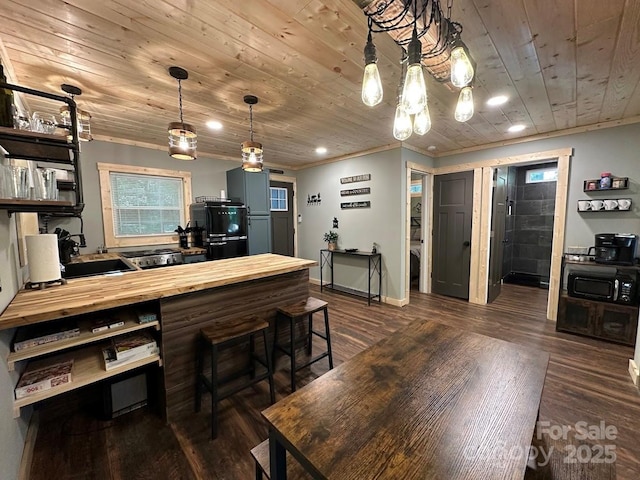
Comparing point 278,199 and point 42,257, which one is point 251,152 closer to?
point 42,257

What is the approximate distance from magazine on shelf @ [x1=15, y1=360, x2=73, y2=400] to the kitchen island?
170mm

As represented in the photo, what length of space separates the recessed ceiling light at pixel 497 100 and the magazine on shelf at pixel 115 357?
11.4 ft

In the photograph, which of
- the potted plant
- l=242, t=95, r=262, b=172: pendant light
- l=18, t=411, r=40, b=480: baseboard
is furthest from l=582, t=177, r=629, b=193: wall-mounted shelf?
l=18, t=411, r=40, b=480: baseboard

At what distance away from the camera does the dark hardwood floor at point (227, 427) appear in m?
1.49

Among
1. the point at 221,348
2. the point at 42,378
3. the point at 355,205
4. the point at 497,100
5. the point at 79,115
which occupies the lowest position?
the point at 221,348

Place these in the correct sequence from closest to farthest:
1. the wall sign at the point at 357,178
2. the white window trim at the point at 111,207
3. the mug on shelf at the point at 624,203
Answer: the mug on shelf at the point at 624,203 < the white window trim at the point at 111,207 < the wall sign at the point at 357,178

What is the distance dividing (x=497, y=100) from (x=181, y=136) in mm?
2838

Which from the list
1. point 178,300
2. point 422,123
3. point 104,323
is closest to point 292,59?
point 422,123

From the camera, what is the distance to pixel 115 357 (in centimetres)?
158

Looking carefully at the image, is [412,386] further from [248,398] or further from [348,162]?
[348,162]

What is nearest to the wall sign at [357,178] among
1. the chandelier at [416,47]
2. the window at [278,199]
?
the window at [278,199]

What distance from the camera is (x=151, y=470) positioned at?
4.87 ft

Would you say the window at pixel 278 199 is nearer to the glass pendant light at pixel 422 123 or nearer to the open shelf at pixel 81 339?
the open shelf at pixel 81 339

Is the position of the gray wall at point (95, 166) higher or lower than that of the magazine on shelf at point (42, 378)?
higher
